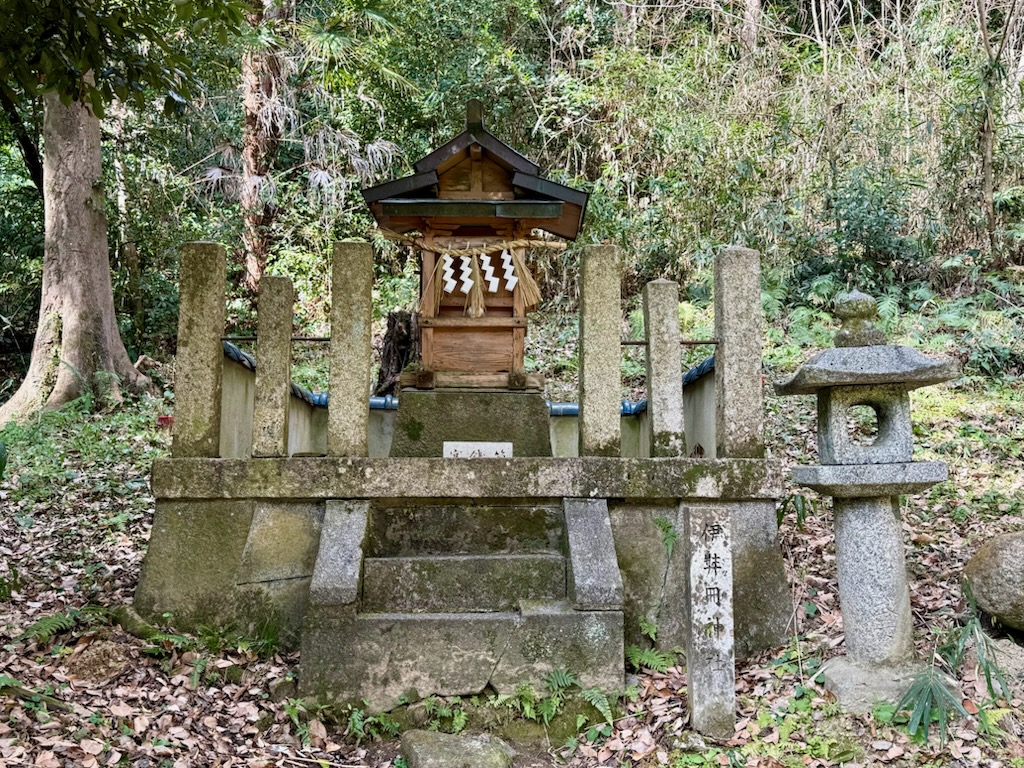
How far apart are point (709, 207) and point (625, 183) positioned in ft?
5.19

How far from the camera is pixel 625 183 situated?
13.5 m

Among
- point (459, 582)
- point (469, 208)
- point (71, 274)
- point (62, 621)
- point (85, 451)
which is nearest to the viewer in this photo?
point (62, 621)

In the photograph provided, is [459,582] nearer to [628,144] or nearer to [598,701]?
[598,701]

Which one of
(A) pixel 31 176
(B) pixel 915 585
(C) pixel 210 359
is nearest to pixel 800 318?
(B) pixel 915 585

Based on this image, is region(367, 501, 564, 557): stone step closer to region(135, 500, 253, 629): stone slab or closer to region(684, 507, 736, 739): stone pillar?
region(135, 500, 253, 629): stone slab

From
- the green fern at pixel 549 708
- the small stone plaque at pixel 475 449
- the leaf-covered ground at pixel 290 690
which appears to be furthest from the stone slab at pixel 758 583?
the small stone plaque at pixel 475 449

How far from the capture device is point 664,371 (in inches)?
213

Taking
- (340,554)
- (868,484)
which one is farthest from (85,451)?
(868,484)

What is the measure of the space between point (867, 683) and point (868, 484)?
1103mm

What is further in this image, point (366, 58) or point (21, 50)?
point (366, 58)

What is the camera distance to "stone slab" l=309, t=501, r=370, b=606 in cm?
457

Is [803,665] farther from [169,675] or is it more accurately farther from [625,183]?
[625,183]

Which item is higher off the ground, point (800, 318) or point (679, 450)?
point (800, 318)

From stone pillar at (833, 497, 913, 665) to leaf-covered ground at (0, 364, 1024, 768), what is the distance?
1.08 ft
